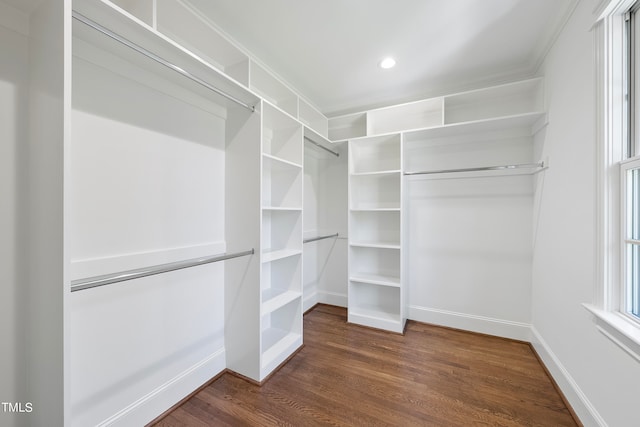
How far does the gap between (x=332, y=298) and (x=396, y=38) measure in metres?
2.97

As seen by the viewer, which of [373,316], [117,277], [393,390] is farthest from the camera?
[373,316]

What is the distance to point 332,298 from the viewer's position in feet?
11.1

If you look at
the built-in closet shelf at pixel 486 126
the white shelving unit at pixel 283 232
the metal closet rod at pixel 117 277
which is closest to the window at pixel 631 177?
the built-in closet shelf at pixel 486 126

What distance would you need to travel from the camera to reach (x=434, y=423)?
A: 60.1 inches

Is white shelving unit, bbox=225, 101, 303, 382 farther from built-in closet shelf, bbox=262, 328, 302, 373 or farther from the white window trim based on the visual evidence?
the white window trim

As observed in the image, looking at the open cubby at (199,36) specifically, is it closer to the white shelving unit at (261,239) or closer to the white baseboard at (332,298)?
the white shelving unit at (261,239)

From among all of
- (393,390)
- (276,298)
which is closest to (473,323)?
(393,390)

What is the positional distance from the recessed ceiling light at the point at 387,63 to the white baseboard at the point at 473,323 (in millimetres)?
2619

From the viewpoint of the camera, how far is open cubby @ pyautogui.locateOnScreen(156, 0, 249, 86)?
1.51m

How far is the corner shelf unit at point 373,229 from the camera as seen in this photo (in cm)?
289

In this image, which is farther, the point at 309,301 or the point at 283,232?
the point at 309,301

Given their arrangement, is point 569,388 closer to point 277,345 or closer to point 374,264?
point 374,264

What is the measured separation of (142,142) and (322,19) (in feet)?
4.90

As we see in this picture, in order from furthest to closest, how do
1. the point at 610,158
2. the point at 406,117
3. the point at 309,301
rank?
the point at 309,301
the point at 406,117
the point at 610,158
